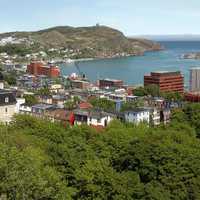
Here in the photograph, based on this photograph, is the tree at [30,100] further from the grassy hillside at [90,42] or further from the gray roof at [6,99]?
the grassy hillside at [90,42]

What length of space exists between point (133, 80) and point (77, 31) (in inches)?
2553

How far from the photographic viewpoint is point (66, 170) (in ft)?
37.6

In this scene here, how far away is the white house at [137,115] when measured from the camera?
76.7ft

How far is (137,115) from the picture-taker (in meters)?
23.7

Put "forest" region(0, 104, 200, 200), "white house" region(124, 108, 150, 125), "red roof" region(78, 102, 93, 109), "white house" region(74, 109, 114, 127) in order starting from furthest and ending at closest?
"red roof" region(78, 102, 93, 109) < "white house" region(124, 108, 150, 125) < "white house" region(74, 109, 114, 127) < "forest" region(0, 104, 200, 200)

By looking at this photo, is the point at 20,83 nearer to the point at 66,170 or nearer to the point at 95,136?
the point at 95,136

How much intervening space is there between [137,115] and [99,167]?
42.0 feet

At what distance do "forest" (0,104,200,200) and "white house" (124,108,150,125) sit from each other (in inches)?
334

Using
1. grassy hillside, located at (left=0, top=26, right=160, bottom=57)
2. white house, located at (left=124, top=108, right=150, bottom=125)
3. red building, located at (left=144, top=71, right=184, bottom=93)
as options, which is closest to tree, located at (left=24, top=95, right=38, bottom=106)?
white house, located at (left=124, top=108, right=150, bottom=125)

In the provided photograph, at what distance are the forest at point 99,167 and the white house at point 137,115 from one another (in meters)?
8.48

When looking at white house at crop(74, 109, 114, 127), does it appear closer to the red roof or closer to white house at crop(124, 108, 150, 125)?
white house at crop(124, 108, 150, 125)

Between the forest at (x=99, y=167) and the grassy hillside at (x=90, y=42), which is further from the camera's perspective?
the grassy hillside at (x=90, y=42)

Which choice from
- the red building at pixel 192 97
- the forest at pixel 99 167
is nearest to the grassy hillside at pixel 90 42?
the red building at pixel 192 97

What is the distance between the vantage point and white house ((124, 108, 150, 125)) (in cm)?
2338
